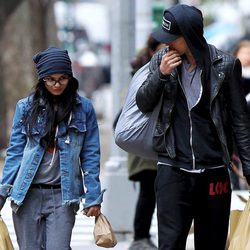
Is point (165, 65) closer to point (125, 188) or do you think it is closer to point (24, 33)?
point (125, 188)

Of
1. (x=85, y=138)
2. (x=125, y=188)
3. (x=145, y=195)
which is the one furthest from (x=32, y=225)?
(x=125, y=188)

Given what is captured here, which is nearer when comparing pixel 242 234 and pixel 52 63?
pixel 242 234

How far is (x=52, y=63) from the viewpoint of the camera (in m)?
6.34

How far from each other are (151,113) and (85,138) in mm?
488

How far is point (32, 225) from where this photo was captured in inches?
251

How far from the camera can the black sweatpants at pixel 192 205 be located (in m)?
6.11

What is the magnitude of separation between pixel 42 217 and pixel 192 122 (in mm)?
1060

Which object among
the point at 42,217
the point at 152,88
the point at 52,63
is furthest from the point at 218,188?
the point at 52,63

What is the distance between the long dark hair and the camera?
21.0ft

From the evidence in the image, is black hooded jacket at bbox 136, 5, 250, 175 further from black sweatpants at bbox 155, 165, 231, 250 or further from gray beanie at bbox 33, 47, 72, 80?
gray beanie at bbox 33, 47, 72, 80

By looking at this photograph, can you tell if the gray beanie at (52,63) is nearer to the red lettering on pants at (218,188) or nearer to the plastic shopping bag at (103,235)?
the plastic shopping bag at (103,235)

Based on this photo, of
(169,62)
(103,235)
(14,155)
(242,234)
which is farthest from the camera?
(14,155)

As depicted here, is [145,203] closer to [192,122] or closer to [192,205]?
[192,205]

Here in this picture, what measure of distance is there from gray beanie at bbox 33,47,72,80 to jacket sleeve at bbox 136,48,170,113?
0.47 meters
